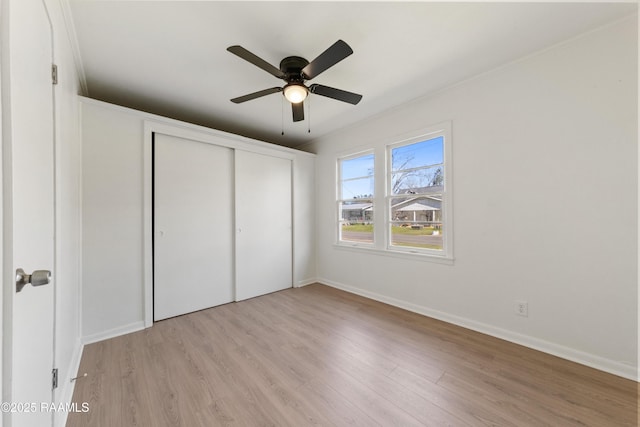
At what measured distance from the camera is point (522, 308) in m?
2.26

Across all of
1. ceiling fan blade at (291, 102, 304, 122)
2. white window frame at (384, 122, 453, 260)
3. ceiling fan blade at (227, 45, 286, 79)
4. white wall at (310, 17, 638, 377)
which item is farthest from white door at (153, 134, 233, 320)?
white wall at (310, 17, 638, 377)

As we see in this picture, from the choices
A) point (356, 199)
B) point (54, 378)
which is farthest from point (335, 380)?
point (356, 199)

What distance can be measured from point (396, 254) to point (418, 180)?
101 centimetres

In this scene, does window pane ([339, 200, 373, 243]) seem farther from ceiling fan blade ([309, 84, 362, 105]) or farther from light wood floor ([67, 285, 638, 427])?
ceiling fan blade ([309, 84, 362, 105])

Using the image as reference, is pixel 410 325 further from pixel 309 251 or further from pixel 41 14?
pixel 41 14

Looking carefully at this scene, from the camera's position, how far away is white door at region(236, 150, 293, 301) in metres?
3.49

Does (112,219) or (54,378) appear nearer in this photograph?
(54,378)

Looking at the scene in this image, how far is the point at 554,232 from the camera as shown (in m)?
2.11

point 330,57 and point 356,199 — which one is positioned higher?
point 330,57

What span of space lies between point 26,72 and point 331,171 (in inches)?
136

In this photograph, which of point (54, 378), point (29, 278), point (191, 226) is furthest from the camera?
point (191, 226)

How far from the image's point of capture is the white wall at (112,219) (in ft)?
7.73

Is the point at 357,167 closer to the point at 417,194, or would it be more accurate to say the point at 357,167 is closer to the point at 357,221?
the point at 357,221

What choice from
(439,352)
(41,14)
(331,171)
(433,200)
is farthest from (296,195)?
(41,14)
